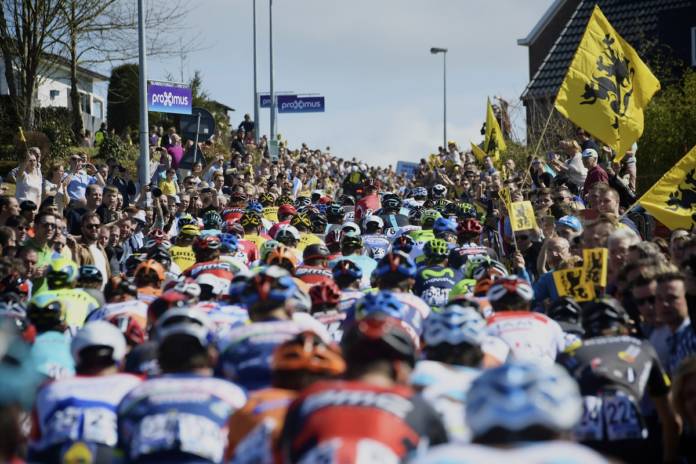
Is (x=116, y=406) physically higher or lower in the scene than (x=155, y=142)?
lower

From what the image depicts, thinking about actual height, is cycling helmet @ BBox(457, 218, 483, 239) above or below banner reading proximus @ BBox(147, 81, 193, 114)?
below

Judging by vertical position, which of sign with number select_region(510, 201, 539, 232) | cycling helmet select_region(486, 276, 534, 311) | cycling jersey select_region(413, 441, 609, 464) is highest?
sign with number select_region(510, 201, 539, 232)

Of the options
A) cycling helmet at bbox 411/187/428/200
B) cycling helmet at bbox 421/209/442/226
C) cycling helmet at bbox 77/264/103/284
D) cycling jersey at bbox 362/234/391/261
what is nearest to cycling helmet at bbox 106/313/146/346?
cycling helmet at bbox 77/264/103/284

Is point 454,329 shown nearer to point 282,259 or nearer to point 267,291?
point 267,291

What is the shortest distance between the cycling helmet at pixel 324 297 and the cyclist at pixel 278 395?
3745 mm

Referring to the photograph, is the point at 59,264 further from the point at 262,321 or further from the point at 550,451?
the point at 550,451

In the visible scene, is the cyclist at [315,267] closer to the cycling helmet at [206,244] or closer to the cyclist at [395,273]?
the cycling helmet at [206,244]

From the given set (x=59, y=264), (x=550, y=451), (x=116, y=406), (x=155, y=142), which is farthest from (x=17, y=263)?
(x=155, y=142)

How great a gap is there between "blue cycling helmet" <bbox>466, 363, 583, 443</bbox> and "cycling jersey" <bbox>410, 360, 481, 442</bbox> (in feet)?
4.60

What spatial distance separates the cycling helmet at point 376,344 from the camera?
527 centimetres

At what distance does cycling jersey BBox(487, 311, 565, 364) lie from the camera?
8.00 m

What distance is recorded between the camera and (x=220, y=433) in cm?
588

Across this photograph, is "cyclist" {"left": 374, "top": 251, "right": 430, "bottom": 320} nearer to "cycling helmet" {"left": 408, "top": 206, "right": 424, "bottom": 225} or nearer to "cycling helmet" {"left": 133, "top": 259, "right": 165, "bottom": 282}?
"cycling helmet" {"left": 133, "top": 259, "right": 165, "bottom": 282}

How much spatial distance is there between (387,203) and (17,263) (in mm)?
8922
